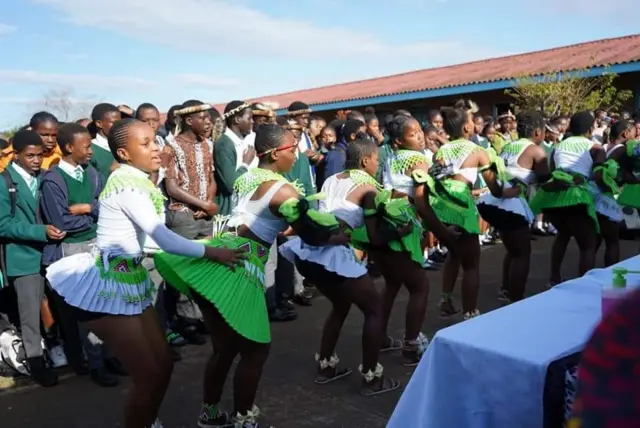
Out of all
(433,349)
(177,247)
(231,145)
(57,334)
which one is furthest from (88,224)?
(433,349)

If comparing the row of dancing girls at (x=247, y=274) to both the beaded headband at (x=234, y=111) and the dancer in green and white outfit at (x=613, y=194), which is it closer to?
the beaded headband at (x=234, y=111)

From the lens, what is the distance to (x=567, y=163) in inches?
232

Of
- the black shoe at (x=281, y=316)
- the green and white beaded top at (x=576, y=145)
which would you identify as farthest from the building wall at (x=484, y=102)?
the black shoe at (x=281, y=316)

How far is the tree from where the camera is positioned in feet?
42.5

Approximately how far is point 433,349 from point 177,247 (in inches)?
55.2

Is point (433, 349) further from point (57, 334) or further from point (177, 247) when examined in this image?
point (57, 334)

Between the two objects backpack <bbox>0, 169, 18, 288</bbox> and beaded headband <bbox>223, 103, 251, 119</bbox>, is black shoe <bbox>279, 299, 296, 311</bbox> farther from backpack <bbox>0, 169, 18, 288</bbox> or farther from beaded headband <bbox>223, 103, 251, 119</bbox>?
backpack <bbox>0, 169, 18, 288</bbox>

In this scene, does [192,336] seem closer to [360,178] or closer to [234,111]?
[234,111]

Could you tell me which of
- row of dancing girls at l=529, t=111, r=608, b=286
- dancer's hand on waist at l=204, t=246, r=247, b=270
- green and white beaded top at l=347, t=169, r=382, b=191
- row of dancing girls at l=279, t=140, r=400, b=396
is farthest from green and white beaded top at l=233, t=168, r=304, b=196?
row of dancing girls at l=529, t=111, r=608, b=286

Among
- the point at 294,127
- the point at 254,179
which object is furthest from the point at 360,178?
the point at 294,127

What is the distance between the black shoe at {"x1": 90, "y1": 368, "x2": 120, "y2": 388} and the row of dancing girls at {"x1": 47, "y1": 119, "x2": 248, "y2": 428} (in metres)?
1.44

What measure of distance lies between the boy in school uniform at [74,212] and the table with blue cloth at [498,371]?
3.01 m

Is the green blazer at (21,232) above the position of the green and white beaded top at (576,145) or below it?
below

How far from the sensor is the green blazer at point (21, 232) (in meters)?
4.22
